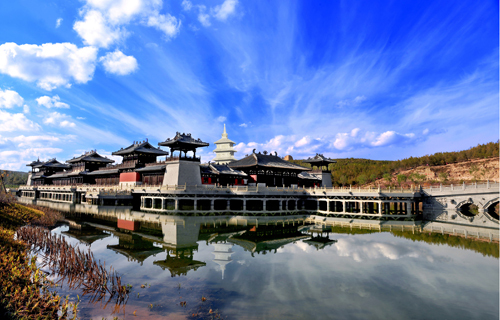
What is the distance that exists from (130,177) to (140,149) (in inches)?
254

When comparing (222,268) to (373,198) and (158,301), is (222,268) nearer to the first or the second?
(158,301)

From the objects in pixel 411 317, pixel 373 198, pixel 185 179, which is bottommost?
pixel 411 317

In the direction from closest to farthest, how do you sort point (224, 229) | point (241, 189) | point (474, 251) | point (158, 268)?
1. point (158, 268)
2. point (474, 251)
3. point (224, 229)
4. point (241, 189)

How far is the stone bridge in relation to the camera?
39331 millimetres

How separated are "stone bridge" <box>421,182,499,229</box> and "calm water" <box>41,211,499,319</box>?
48.1 feet

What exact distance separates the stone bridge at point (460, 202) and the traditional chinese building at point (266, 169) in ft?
77.1

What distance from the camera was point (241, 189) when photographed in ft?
147

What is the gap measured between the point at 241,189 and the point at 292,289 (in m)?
30.9

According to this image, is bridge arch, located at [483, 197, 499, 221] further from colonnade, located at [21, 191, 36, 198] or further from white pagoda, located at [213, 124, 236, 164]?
colonnade, located at [21, 191, 36, 198]

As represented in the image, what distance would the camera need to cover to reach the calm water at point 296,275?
461 inches

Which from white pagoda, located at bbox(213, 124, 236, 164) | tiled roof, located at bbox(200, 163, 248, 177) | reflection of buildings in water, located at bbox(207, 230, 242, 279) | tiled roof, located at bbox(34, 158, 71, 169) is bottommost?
reflection of buildings in water, located at bbox(207, 230, 242, 279)

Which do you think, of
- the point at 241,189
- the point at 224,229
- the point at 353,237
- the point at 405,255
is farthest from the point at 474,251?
the point at 241,189

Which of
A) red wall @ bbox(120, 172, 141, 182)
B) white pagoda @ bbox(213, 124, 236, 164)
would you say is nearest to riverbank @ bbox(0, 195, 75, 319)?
red wall @ bbox(120, 172, 141, 182)

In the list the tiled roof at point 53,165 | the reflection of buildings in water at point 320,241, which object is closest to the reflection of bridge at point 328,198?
the reflection of buildings in water at point 320,241
